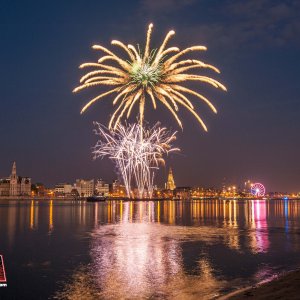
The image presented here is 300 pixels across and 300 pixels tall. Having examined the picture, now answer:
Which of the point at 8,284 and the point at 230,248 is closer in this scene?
the point at 8,284

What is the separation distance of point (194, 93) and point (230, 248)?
34.9 ft

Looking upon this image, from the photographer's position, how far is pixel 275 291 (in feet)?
30.8

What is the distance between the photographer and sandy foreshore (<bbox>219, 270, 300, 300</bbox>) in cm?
883

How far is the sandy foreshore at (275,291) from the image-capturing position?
883 cm

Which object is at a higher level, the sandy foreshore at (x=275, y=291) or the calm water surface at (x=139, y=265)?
the sandy foreshore at (x=275, y=291)

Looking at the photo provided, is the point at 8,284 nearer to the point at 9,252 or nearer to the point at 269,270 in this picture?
the point at 9,252

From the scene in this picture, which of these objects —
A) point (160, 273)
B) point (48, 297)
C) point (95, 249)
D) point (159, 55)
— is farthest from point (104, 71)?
point (48, 297)

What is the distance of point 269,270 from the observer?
1414 centimetres

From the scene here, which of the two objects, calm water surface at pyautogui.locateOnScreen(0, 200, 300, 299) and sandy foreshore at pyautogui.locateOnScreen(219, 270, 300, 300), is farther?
calm water surface at pyautogui.locateOnScreen(0, 200, 300, 299)

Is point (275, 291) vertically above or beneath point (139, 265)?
above

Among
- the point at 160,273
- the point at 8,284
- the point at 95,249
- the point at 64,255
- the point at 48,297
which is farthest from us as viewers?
the point at 95,249

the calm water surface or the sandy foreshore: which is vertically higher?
the sandy foreshore

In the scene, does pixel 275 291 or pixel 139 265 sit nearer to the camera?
pixel 275 291

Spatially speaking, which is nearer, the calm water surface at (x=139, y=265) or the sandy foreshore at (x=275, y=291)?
the sandy foreshore at (x=275, y=291)
